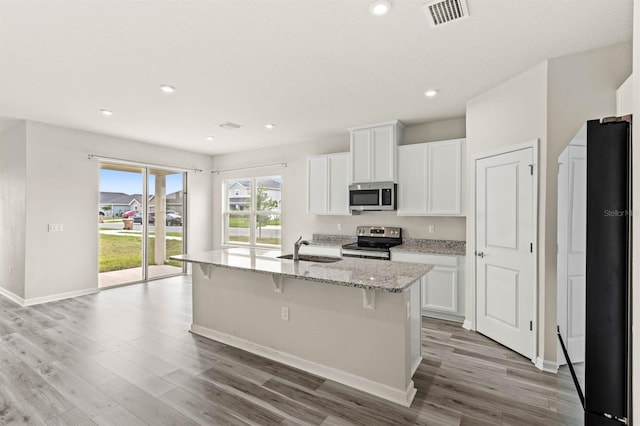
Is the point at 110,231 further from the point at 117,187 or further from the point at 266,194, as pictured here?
the point at 266,194

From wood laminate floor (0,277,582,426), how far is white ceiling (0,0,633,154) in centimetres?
264

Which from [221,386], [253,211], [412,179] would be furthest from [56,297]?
[412,179]

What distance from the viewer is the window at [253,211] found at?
642 cm

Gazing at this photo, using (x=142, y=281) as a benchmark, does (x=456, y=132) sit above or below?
above

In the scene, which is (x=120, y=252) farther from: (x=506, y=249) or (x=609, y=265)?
(x=609, y=265)

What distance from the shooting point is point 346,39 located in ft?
7.90

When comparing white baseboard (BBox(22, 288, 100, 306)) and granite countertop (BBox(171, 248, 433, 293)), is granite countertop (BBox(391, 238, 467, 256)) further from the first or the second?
white baseboard (BBox(22, 288, 100, 306))

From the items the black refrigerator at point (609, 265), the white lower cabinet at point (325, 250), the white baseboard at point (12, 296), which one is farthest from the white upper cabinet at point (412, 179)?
the white baseboard at point (12, 296)

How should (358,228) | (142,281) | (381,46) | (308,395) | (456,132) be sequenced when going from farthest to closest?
(142,281), (358,228), (456,132), (381,46), (308,395)

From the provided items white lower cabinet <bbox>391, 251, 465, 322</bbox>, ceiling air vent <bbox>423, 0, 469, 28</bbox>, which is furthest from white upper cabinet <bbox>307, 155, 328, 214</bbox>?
ceiling air vent <bbox>423, 0, 469, 28</bbox>

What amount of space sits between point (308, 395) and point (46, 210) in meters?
4.84

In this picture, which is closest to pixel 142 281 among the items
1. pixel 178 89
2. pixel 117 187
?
pixel 117 187

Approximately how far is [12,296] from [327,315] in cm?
530

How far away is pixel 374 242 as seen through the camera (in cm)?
496
